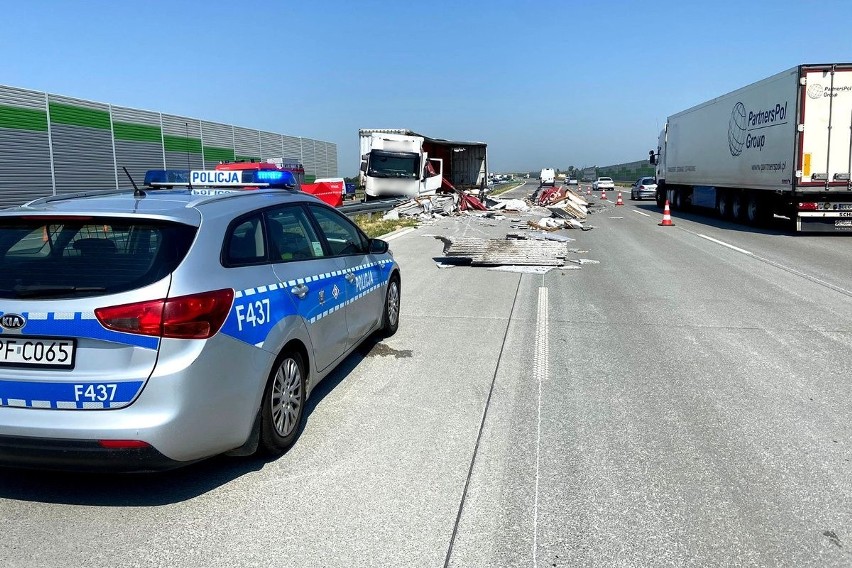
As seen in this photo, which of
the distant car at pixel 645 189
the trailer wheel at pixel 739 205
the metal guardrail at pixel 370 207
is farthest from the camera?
the distant car at pixel 645 189

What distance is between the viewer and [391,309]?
7047 millimetres

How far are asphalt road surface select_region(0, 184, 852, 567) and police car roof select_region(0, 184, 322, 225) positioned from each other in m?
1.49

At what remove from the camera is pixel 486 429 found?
460cm

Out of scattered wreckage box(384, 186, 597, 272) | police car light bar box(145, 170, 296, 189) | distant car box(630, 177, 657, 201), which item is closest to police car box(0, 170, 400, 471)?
police car light bar box(145, 170, 296, 189)

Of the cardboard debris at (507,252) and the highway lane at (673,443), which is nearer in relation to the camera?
the highway lane at (673,443)

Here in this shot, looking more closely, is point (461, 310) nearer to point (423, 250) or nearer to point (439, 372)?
point (439, 372)

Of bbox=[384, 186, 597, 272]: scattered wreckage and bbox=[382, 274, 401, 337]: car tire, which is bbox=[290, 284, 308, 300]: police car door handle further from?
bbox=[384, 186, 597, 272]: scattered wreckage

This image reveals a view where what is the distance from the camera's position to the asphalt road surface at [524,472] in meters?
3.18

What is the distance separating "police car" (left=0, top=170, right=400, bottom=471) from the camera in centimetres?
329

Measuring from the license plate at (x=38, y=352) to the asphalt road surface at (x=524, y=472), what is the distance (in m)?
0.79

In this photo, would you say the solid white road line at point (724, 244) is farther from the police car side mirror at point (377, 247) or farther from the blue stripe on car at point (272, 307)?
the blue stripe on car at point (272, 307)

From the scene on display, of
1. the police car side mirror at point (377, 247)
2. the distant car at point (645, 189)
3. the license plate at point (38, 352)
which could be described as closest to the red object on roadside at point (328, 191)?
the police car side mirror at point (377, 247)

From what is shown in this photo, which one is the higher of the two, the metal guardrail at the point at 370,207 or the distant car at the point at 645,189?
the distant car at the point at 645,189

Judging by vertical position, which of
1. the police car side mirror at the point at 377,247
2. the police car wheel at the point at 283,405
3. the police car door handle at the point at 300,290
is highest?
the police car side mirror at the point at 377,247
